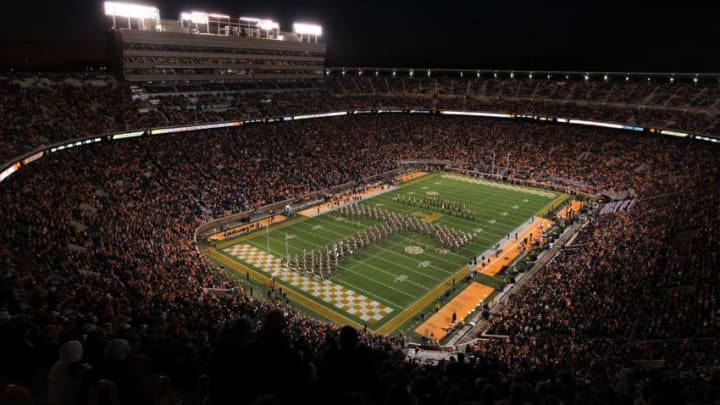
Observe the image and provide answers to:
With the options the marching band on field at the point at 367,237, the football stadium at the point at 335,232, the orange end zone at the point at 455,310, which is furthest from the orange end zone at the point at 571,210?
the orange end zone at the point at 455,310

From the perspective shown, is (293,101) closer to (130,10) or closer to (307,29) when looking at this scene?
(307,29)

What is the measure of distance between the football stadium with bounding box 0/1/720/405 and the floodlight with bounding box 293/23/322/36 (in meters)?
0.19

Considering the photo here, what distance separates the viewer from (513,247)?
3034 centimetres

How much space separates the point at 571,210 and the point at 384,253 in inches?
692

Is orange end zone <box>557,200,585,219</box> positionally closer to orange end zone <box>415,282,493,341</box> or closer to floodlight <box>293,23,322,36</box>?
orange end zone <box>415,282,493,341</box>

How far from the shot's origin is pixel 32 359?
210 inches

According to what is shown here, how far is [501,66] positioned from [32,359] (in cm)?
10587

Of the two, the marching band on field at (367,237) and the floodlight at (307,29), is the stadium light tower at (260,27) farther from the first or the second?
the marching band on field at (367,237)

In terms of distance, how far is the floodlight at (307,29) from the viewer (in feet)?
203

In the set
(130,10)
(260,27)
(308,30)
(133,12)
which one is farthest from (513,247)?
(308,30)

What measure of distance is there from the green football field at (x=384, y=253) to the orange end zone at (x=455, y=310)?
3.59 ft

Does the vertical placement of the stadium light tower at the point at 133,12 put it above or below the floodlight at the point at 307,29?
below

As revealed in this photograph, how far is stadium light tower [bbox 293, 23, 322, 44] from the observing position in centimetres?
6206

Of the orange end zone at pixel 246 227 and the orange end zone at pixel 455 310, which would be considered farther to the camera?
the orange end zone at pixel 246 227
